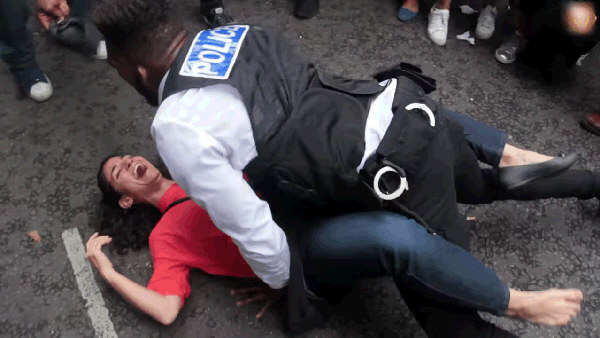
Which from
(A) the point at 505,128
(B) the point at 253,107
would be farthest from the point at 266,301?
(A) the point at 505,128

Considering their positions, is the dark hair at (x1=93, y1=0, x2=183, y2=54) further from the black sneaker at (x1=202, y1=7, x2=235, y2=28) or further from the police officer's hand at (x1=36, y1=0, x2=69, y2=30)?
the black sneaker at (x1=202, y1=7, x2=235, y2=28)

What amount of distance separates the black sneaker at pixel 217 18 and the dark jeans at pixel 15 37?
2.26 feet

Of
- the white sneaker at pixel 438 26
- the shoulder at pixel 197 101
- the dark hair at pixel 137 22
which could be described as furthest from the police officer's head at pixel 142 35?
the white sneaker at pixel 438 26

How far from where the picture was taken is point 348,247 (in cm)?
116

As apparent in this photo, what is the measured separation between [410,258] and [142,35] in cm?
70

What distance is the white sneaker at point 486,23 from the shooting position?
7.12 feet

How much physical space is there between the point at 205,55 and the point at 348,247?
50 cm

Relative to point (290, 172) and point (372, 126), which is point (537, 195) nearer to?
point (372, 126)

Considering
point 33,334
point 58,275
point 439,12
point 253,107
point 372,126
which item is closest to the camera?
point 253,107

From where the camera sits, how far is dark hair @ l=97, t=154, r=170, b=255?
1575mm

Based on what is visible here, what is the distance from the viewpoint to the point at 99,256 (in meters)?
1.41

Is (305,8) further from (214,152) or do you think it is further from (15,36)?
(214,152)

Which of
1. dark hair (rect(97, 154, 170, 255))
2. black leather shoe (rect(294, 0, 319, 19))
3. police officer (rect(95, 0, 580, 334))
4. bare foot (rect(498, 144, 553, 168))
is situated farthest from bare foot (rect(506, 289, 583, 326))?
black leather shoe (rect(294, 0, 319, 19))

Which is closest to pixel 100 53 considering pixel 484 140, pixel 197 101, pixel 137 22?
pixel 137 22
